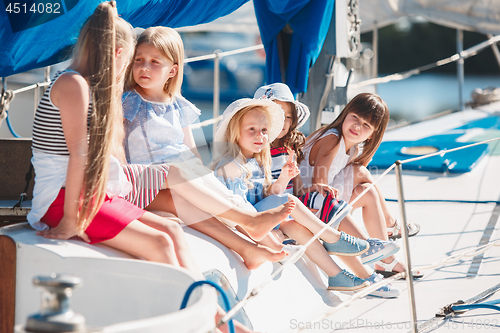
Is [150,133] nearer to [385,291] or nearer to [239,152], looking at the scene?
[239,152]

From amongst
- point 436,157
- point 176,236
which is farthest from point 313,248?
point 436,157

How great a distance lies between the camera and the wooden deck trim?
1505 millimetres

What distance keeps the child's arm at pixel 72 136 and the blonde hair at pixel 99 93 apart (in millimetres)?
18

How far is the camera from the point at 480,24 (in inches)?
235

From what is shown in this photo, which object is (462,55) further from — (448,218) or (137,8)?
(137,8)

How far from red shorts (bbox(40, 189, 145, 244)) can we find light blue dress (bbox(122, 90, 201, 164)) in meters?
0.39

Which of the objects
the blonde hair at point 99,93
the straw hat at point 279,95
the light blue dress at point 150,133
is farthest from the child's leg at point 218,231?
the straw hat at point 279,95

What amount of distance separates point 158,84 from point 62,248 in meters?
0.82

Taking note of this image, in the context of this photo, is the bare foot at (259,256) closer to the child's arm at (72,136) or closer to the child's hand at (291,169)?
the child's hand at (291,169)

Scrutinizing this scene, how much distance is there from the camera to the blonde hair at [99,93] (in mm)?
1556

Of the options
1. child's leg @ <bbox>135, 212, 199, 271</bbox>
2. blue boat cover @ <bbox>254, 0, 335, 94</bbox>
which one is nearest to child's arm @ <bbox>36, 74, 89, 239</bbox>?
child's leg @ <bbox>135, 212, 199, 271</bbox>

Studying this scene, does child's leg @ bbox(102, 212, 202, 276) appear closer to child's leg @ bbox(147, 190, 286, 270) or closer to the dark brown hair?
child's leg @ bbox(147, 190, 286, 270)

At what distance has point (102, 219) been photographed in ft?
5.23

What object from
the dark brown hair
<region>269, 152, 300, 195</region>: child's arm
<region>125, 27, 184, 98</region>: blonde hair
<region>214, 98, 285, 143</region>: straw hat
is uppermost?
<region>125, 27, 184, 98</region>: blonde hair
